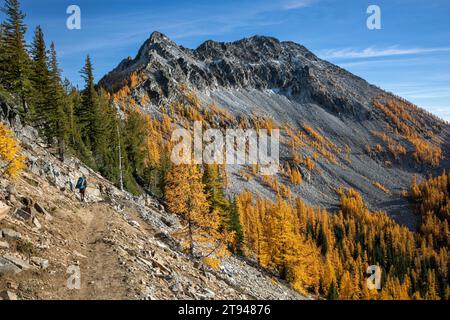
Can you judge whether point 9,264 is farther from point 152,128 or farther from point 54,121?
point 152,128

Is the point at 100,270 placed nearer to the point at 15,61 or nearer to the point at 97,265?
the point at 97,265

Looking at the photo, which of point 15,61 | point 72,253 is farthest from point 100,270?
point 15,61

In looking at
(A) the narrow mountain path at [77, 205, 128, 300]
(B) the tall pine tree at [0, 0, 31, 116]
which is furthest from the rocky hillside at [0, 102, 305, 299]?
(B) the tall pine tree at [0, 0, 31, 116]

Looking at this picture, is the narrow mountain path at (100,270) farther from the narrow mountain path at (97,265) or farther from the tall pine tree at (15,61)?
the tall pine tree at (15,61)

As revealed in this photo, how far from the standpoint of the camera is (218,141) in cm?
18925

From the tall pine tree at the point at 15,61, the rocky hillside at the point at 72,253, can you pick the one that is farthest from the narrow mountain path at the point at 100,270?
the tall pine tree at the point at 15,61

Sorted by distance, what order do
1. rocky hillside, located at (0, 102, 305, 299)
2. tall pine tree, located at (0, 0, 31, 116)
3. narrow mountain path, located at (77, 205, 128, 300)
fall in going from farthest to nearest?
1. tall pine tree, located at (0, 0, 31, 116)
2. narrow mountain path, located at (77, 205, 128, 300)
3. rocky hillside, located at (0, 102, 305, 299)

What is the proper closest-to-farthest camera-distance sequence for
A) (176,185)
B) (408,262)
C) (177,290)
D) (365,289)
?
(177,290) < (176,185) < (365,289) < (408,262)

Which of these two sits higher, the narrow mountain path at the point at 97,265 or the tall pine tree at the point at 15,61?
the tall pine tree at the point at 15,61

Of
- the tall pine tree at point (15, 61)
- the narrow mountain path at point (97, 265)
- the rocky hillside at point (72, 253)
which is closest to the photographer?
the rocky hillside at point (72, 253)

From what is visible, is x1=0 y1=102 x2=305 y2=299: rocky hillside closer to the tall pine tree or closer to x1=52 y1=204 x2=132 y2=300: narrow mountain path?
x1=52 y1=204 x2=132 y2=300: narrow mountain path
